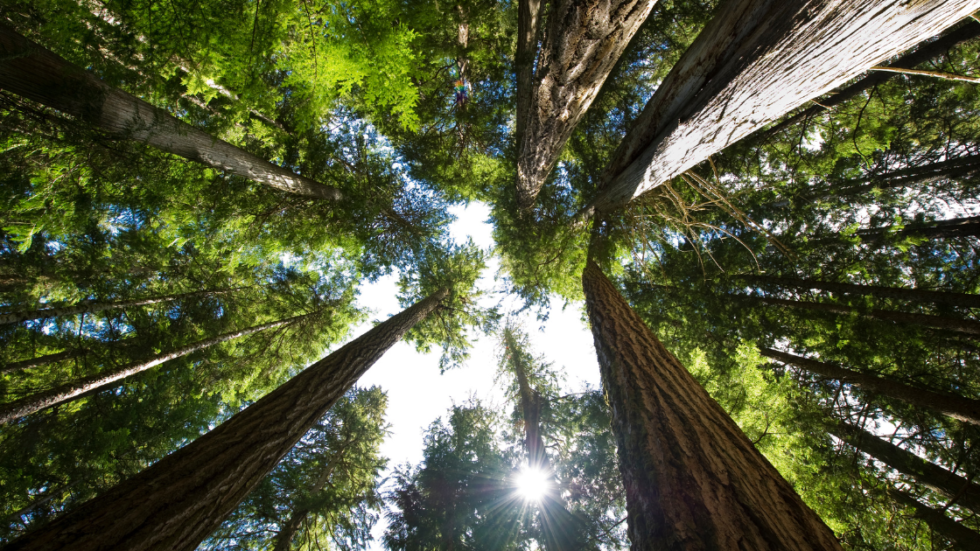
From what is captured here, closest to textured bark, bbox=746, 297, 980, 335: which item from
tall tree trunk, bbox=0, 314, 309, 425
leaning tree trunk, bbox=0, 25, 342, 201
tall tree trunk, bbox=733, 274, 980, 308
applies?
tall tree trunk, bbox=733, 274, 980, 308

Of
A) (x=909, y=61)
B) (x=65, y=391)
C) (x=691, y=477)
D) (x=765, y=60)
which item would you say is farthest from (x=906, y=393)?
(x=65, y=391)

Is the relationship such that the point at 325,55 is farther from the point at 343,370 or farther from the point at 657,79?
the point at 657,79

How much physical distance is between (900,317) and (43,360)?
58.2 feet

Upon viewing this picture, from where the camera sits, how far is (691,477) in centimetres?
177

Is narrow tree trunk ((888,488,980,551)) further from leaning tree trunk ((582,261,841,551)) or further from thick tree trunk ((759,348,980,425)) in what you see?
leaning tree trunk ((582,261,841,551))

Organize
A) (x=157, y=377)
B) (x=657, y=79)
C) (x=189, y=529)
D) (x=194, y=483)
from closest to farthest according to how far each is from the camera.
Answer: (x=189, y=529) → (x=194, y=483) → (x=657, y=79) → (x=157, y=377)

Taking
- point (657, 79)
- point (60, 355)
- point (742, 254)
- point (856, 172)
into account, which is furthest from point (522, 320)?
point (60, 355)

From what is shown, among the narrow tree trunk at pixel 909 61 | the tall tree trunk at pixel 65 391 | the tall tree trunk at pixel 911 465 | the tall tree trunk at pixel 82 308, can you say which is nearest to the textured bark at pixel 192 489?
the tall tree trunk at pixel 65 391

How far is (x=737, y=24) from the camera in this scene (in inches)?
80.0

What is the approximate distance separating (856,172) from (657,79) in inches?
171

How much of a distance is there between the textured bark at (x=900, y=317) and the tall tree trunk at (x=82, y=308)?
42.3 feet

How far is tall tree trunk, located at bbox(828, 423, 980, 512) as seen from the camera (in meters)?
4.79

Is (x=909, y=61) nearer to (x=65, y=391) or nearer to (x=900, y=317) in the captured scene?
(x=900, y=317)

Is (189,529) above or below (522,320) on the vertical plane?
below
